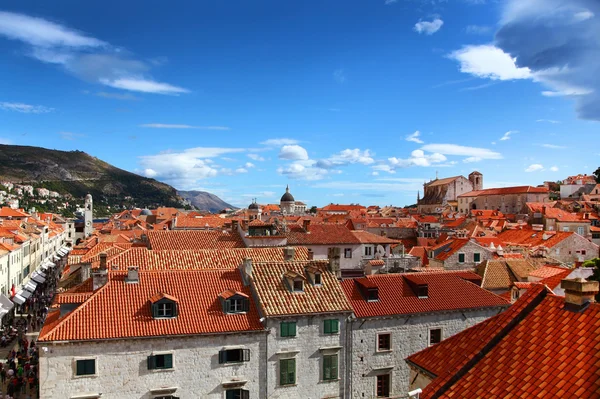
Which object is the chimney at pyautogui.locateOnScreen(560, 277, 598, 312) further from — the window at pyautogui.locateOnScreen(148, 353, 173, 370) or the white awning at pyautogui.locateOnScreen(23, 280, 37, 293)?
the white awning at pyautogui.locateOnScreen(23, 280, 37, 293)

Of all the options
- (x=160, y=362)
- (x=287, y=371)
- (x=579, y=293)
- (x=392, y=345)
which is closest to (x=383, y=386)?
(x=392, y=345)

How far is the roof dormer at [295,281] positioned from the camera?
24.7m

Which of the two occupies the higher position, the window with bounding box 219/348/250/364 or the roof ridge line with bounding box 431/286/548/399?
the roof ridge line with bounding box 431/286/548/399

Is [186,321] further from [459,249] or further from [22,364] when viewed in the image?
[459,249]

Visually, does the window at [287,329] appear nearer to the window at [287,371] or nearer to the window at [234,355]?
the window at [287,371]

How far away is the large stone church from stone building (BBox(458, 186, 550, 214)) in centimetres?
357

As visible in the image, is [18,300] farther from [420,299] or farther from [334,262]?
[420,299]

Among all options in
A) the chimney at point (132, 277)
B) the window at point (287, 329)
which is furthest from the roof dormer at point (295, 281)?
the chimney at point (132, 277)

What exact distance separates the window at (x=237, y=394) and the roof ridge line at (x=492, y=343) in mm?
13854

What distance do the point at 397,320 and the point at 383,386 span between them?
11.9 ft

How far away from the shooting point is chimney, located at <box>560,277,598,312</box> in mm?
10031

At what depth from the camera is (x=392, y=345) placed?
2559cm

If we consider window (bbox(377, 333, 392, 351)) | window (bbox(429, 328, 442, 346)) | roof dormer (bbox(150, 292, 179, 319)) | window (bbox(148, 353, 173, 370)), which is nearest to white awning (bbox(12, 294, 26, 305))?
roof dormer (bbox(150, 292, 179, 319))

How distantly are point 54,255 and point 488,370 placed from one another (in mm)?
91596
